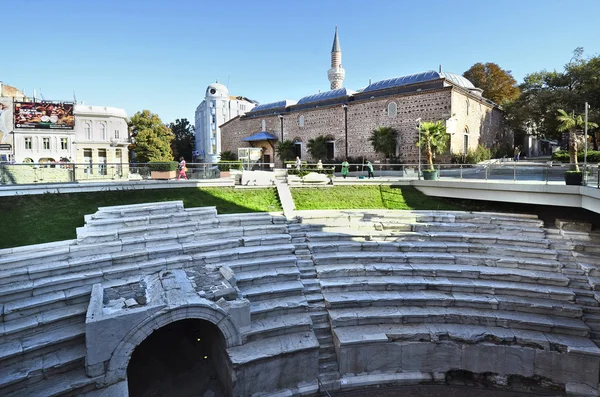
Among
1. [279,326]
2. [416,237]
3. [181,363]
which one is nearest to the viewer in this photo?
[279,326]

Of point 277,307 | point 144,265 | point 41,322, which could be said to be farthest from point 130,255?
point 277,307

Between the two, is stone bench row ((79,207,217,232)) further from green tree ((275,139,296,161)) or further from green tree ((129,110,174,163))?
green tree ((129,110,174,163))

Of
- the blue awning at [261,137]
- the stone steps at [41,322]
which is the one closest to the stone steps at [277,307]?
the stone steps at [41,322]

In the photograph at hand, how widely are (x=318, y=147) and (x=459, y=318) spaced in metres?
22.9

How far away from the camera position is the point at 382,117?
84.9 feet

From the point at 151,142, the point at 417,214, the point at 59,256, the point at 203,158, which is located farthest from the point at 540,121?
the point at 203,158

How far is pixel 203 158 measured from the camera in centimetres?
5997

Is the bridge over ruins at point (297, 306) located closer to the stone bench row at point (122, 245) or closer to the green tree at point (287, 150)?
the stone bench row at point (122, 245)

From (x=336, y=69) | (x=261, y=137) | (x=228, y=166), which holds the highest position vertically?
(x=336, y=69)

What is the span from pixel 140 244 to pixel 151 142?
103ft

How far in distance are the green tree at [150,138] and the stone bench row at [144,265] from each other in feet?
99.9

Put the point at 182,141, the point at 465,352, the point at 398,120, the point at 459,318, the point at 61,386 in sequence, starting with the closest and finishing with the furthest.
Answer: the point at 61,386 → the point at 465,352 → the point at 459,318 → the point at 398,120 → the point at 182,141

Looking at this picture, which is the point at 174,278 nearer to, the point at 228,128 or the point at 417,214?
the point at 417,214

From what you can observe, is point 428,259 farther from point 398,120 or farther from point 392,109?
point 392,109
